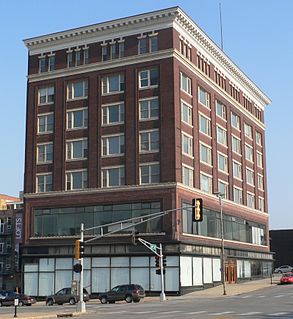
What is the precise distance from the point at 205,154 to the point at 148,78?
521 inches

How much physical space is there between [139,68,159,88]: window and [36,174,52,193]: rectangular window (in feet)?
54.5

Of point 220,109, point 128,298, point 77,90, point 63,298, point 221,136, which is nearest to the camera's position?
point 128,298

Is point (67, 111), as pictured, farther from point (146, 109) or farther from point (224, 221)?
point (224, 221)

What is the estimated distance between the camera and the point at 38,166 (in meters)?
76.2

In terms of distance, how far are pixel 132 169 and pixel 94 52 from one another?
16197 millimetres

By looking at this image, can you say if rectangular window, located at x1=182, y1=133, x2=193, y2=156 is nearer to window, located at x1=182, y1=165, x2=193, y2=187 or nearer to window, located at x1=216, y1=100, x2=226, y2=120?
window, located at x1=182, y1=165, x2=193, y2=187

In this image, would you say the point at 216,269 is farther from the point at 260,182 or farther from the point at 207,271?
the point at 260,182

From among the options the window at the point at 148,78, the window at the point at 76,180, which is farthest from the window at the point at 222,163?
the window at the point at 76,180

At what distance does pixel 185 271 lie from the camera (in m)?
67.1

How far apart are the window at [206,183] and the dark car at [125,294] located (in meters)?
20.1

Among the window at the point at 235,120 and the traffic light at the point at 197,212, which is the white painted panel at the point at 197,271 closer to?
the window at the point at 235,120

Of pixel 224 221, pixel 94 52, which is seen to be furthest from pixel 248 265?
pixel 94 52

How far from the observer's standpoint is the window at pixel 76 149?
7402 cm

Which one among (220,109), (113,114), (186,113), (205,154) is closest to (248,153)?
(220,109)
